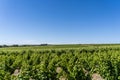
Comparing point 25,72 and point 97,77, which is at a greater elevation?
point 25,72

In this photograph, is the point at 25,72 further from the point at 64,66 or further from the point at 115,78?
the point at 64,66

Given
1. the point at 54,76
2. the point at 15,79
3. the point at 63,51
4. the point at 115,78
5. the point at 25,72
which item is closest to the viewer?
the point at 15,79

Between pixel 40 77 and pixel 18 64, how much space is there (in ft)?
33.2

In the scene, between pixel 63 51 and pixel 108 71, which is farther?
pixel 63 51

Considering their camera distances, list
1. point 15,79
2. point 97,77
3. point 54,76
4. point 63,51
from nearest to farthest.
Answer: point 15,79 → point 54,76 → point 97,77 → point 63,51

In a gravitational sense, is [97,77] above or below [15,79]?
below

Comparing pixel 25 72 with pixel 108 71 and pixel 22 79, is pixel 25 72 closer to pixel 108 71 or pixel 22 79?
pixel 22 79

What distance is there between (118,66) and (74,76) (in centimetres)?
426

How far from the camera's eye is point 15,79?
33.3 ft

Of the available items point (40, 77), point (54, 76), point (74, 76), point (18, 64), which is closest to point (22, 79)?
point (40, 77)

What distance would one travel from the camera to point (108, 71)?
14.9 m

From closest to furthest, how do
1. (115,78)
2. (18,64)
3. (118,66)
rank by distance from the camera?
(115,78)
(118,66)
(18,64)

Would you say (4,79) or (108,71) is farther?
(108,71)

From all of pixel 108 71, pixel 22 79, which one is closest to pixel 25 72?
pixel 22 79
